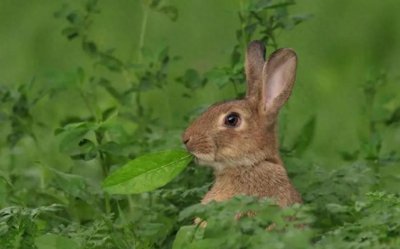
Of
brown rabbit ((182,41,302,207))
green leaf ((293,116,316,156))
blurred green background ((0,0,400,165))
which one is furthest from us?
blurred green background ((0,0,400,165))

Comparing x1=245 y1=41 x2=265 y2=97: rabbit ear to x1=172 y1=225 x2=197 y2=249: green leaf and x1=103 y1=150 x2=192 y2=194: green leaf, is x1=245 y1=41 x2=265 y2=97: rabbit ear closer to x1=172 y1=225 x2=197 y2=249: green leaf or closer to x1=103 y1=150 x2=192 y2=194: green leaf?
x1=103 y1=150 x2=192 y2=194: green leaf

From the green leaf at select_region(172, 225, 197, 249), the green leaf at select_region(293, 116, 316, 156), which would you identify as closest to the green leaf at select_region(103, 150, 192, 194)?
the green leaf at select_region(172, 225, 197, 249)

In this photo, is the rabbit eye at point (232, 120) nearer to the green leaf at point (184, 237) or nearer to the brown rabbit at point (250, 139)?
the brown rabbit at point (250, 139)

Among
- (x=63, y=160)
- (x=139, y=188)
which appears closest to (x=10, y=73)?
(x=63, y=160)

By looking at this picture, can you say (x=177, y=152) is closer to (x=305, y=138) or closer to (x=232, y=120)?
(x=232, y=120)

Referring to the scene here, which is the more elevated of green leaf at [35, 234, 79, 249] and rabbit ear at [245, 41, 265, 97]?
rabbit ear at [245, 41, 265, 97]

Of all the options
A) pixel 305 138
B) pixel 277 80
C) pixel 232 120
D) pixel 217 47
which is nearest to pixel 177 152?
pixel 232 120

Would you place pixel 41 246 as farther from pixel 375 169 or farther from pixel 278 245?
pixel 375 169
